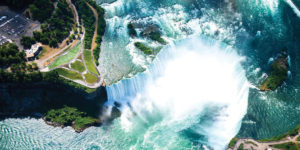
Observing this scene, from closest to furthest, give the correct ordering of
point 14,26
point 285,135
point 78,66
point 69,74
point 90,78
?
1. point 285,135
2. point 90,78
3. point 69,74
4. point 78,66
5. point 14,26

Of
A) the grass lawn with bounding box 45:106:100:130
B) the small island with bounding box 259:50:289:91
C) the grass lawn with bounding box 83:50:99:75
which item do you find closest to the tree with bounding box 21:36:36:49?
the grass lawn with bounding box 83:50:99:75

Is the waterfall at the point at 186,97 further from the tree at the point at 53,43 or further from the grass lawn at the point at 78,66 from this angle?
the tree at the point at 53,43

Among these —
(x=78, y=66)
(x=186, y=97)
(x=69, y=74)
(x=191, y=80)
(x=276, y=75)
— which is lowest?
(x=69, y=74)

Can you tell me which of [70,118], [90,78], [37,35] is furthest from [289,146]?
[37,35]

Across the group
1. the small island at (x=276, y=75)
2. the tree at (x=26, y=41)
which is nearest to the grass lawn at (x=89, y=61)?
the tree at (x=26, y=41)

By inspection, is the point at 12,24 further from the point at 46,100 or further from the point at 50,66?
the point at 46,100
